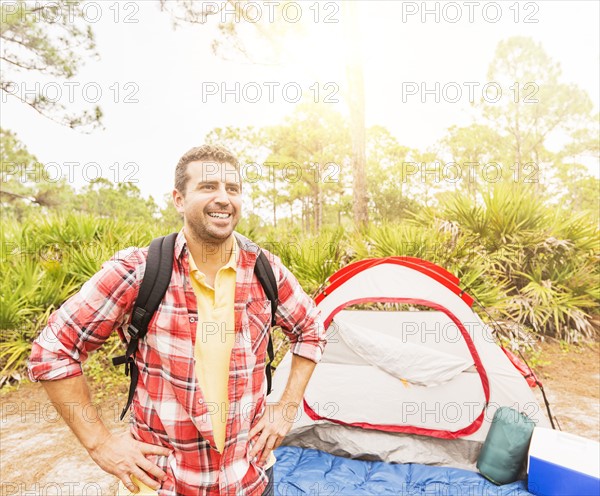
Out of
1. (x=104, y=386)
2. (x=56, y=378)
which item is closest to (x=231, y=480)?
(x=56, y=378)

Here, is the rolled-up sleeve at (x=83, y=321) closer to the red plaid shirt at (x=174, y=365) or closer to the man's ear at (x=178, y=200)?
the red plaid shirt at (x=174, y=365)

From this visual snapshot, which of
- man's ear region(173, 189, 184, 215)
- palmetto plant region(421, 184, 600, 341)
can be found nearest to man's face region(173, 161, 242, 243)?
man's ear region(173, 189, 184, 215)

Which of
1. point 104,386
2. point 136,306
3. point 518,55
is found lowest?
point 104,386

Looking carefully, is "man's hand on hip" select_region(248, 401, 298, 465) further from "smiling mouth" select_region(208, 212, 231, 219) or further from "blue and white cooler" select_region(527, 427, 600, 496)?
"blue and white cooler" select_region(527, 427, 600, 496)

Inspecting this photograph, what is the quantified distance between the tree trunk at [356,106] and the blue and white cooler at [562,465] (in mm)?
5797

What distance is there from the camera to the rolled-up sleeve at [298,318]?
4.90 feet

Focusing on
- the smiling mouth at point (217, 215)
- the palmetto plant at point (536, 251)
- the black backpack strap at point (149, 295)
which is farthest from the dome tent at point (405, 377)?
the palmetto plant at point (536, 251)

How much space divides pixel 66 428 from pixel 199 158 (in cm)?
350

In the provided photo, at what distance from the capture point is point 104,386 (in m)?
4.59

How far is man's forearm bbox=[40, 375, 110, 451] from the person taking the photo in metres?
1.11

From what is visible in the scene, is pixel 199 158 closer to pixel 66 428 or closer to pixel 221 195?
pixel 221 195

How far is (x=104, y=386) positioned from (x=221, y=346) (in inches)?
160

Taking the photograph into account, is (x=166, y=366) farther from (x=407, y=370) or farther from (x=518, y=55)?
(x=518, y=55)

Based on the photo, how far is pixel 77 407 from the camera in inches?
44.3
